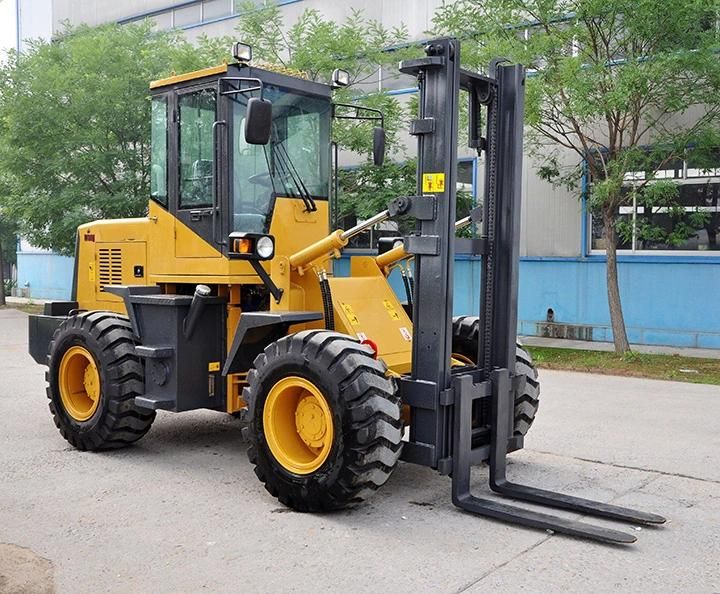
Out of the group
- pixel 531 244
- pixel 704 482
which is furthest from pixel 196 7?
pixel 704 482

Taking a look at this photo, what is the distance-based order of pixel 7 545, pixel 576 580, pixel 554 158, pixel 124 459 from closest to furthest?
pixel 576 580
pixel 7 545
pixel 124 459
pixel 554 158

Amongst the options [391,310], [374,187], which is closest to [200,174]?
[391,310]

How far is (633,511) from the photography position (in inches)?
218

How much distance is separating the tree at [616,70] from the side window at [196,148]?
5.83m

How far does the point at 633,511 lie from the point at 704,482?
4.22 ft

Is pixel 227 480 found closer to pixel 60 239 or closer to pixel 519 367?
pixel 519 367

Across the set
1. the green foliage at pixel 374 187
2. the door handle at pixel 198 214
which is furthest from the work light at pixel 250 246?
the green foliage at pixel 374 187

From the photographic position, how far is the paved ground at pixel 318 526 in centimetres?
461

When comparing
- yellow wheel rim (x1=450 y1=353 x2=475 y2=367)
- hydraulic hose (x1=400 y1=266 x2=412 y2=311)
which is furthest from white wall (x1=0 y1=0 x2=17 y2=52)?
yellow wheel rim (x1=450 y1=353 x2=475 y2=367)

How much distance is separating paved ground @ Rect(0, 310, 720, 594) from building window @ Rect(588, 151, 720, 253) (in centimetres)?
534

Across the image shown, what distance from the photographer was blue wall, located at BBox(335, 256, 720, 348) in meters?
14.2

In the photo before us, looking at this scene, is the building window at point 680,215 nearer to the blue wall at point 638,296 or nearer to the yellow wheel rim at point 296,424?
the blue wall at point 638,296

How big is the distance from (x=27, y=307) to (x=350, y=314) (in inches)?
819

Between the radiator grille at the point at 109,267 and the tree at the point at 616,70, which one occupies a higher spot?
the tree at the point at 616,70
